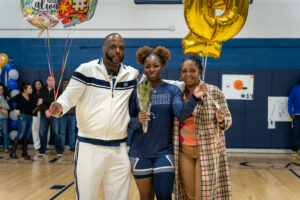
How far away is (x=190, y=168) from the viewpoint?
2471 mm

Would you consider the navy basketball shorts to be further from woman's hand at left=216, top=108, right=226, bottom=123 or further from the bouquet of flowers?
woman's hand at left=216, top=108, right=226, bottom=123

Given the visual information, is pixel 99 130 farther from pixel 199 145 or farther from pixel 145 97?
pixel 199 145

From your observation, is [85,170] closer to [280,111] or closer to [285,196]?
[285,196]

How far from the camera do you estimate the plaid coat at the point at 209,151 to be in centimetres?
242

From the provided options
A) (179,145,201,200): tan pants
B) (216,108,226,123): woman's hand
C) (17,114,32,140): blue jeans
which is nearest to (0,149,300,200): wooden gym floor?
(17,114,32,140): blue jeans

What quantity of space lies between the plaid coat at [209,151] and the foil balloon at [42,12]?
1566 millimetres

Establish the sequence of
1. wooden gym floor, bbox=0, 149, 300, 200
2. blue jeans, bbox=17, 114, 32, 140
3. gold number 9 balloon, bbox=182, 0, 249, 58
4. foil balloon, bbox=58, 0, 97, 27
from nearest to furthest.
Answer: gold number 9 balloon, bbox=182, 0, 249, 58, foil balloon, bbox=58, 0, 97, 27, wooden gym floor, bbox=0, 149, 300, 200, blue jeans, bbox=17, 114, 32, 140

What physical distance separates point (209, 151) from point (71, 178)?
302 centimetres

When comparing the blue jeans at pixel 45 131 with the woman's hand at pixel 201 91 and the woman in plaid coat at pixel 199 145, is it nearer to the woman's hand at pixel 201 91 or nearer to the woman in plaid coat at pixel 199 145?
the woman in plaid coat at pixel 199 145

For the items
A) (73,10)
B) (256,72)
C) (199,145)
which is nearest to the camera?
(199,145)

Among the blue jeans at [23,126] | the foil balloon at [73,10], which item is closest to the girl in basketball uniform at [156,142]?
the foil balloon at [73,10]

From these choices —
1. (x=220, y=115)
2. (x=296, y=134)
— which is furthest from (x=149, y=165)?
(x=296, y=134)

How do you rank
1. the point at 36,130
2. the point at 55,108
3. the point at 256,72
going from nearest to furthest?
1. the point at 55,108
2. the point at 36,130
3. the point at 256,72

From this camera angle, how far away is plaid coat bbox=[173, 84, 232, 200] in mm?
2422
